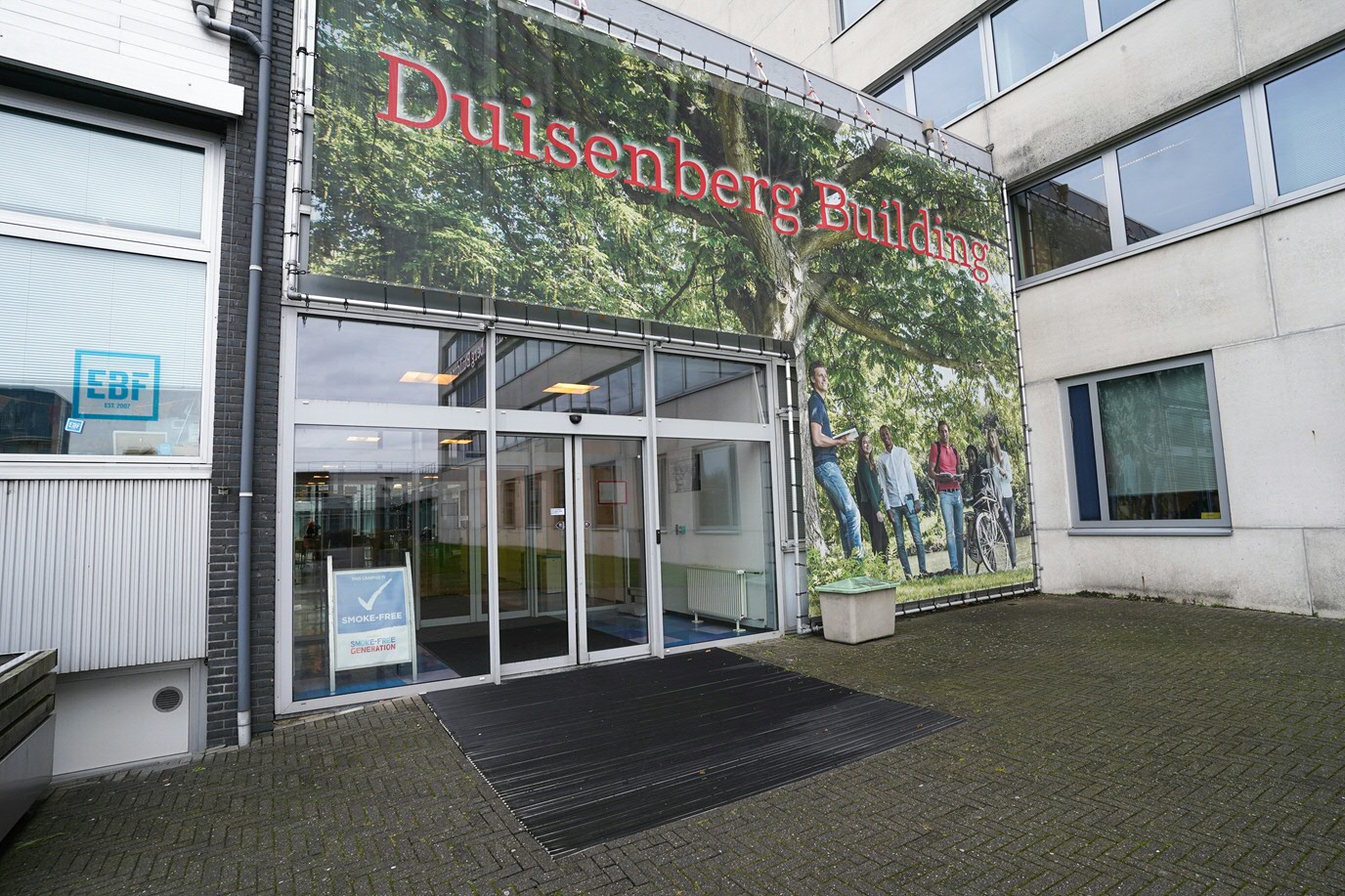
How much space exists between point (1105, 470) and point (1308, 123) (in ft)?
15.0

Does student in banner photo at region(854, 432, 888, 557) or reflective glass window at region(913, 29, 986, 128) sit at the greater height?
reflective glass window at region(913, 29, 986, 128)

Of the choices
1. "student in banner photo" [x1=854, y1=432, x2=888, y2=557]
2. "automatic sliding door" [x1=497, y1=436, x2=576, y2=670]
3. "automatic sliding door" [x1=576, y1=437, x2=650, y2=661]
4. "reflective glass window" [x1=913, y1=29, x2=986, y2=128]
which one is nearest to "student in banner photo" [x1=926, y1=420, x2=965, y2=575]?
"student in banner photo" [x1=854, y1=432, x2=888, y2=557]

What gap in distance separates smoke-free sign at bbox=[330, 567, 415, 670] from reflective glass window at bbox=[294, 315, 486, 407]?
1.45 m

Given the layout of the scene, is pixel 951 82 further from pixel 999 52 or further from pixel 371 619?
pixel 371 619

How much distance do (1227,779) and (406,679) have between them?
18.2 feet

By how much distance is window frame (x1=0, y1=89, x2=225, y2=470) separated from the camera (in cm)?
462

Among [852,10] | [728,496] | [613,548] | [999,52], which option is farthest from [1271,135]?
[613,548]

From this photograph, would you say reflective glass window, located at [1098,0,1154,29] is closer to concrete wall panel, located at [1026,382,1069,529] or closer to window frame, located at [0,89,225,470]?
concrete wall panel, located at [1026,382,1069,529]

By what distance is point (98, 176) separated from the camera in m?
4.98

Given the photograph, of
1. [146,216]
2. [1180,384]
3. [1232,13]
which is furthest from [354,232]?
[1232,13]

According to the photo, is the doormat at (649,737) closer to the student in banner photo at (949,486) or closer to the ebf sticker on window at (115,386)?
the ebf sticker on window at (115,386)

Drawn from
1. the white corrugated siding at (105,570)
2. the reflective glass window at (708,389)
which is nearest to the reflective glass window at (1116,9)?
the reflective glass window at (708,389)

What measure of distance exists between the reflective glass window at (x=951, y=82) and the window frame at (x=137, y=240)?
11101 millimetres

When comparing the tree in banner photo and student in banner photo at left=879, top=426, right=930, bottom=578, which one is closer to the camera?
the tree in banner photo
